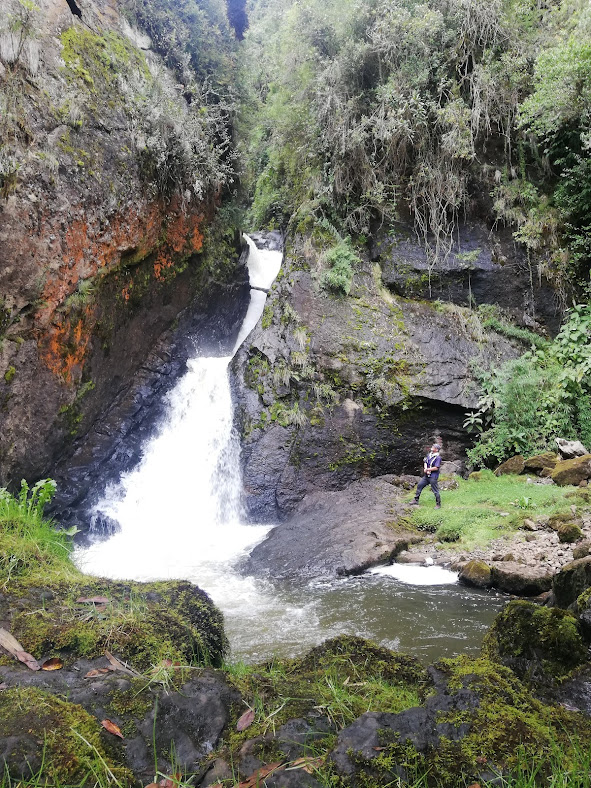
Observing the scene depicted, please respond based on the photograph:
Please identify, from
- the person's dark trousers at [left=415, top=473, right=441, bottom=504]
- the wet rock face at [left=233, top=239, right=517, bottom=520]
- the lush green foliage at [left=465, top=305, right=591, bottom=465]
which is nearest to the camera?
the person's dark trousers at [left=415, top=473, right=441, bottom=504]

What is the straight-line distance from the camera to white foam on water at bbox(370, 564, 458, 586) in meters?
7.19

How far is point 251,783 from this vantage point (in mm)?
1909

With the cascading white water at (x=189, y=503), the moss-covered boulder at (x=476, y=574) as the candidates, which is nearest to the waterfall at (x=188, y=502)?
the cascading white water at (x=189, y=503)

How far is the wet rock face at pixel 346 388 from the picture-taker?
11781 mm

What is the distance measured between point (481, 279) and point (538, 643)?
41.8 ft

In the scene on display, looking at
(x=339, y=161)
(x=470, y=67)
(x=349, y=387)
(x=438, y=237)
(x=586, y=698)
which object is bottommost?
(x=586, y=698)

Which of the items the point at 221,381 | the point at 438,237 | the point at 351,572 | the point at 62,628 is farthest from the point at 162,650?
the point at 438,237

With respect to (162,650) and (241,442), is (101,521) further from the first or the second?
(162,650)

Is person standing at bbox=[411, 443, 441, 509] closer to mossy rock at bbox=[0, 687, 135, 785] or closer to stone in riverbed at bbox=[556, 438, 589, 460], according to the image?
stone in riverbed at bbox=[556, 438, 589, 460]

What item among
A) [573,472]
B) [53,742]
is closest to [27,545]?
[53,742]

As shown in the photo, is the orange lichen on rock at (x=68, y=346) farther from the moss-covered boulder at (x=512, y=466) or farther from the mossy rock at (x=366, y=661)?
the moss-covered boulder at (x=512, y=466)

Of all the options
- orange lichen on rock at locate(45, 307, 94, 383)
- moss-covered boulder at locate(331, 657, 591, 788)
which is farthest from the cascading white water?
moss-covered boulder at locate(331, 657, 591, 788)

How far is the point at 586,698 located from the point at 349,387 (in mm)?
10060

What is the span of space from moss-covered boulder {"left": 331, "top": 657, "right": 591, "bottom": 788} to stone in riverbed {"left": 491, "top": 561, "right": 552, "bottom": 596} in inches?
181
